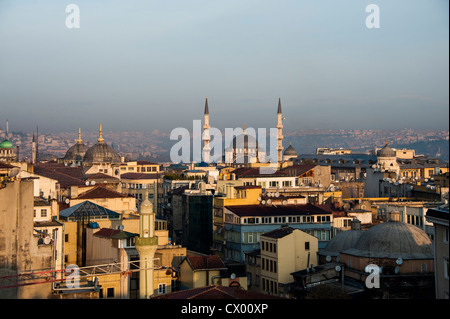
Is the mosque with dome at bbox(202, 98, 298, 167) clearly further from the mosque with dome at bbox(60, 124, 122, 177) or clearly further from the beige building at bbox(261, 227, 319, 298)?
the beige building at bbox(261, 227, 319, 298)

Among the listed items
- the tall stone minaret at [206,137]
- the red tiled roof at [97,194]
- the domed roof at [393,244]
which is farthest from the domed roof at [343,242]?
the tall stone minaret at [206,137]

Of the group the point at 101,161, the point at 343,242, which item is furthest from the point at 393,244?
the point at 101,161

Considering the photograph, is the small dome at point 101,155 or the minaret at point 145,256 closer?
the minaret at point 145,256

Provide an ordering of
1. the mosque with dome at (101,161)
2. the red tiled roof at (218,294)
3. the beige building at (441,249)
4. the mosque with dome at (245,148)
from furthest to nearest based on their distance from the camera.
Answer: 1. the mosque with dome at (245,148)
2. the mosque with dome at (101,161)
3. the red tiled roof at (218,294)
4. the beige building at (441,249)

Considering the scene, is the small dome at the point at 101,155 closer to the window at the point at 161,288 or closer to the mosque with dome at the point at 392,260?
the mosque with dome at the point at 392,260

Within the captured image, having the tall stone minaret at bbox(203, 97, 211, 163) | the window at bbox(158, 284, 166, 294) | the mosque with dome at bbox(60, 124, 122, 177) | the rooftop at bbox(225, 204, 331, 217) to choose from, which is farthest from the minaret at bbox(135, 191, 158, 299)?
the tall stone minaret at bbox(203, 97, 211, 163)

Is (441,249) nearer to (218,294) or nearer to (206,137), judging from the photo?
(218,294)
